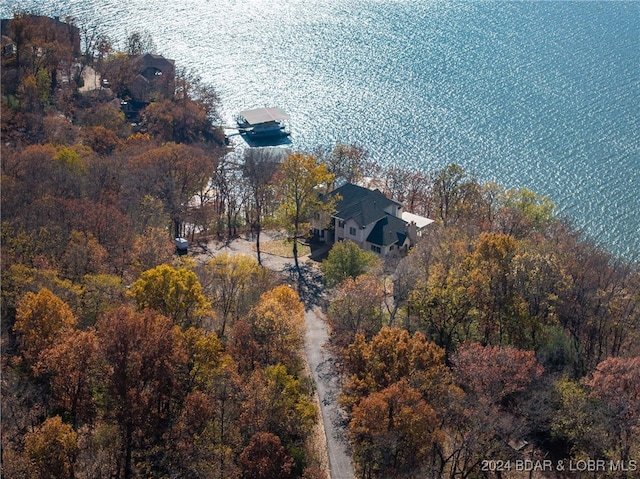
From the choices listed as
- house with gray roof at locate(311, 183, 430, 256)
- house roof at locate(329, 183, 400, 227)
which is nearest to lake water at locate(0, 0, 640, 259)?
house with gray roof at locate(311, 183, 430, 256)

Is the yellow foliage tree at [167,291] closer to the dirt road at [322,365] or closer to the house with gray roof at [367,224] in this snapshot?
the dirt road at [322,365]

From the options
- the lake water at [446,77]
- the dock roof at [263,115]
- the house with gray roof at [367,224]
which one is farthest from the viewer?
the dock roof at [263,115]

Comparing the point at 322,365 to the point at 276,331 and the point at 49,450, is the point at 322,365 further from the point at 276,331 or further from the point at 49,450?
the point at 49,450

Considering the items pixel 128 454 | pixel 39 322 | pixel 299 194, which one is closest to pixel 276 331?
pixel 128 454

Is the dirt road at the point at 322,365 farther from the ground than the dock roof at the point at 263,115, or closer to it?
closer to it

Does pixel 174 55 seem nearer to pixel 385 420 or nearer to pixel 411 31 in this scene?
pixel 411 31

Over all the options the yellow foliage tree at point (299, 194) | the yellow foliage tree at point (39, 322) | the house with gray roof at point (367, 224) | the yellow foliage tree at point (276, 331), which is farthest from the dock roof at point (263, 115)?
the yellow foliage tree at point (39, 322)

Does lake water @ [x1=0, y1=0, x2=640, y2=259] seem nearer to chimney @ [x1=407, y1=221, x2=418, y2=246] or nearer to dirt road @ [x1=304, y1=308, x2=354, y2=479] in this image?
chimney @ [x1=407, y1=221, x2=418, y2=246]
